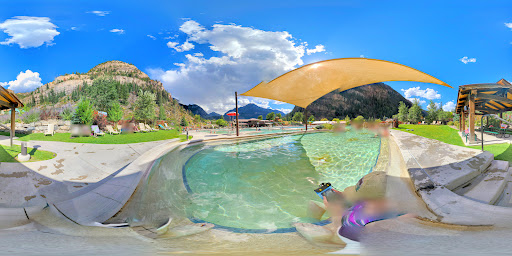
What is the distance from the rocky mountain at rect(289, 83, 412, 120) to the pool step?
8750cm

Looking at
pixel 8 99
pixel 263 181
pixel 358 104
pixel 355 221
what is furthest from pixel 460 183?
pixel 358 104

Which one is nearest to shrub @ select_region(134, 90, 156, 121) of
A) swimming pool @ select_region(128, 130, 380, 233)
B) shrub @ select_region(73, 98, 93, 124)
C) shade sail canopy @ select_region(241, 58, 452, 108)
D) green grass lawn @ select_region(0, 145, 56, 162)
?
shrub @ select_region(73, 98, 93, 124)

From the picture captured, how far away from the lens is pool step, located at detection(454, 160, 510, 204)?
249 centimetres

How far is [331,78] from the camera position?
498cm

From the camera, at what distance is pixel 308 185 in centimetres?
384

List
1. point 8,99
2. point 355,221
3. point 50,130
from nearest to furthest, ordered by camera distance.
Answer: point 355,221
point 8,99
point 50,130

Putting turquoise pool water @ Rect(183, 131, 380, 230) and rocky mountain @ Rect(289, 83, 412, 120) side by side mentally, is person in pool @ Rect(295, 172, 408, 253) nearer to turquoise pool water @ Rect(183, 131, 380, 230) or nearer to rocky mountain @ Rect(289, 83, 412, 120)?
turquoise pool water @ Rect(183, 131, 380, 230)

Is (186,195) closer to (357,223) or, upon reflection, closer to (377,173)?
(357,223)

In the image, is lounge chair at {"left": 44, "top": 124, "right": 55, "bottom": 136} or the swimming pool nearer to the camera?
the swimming pool

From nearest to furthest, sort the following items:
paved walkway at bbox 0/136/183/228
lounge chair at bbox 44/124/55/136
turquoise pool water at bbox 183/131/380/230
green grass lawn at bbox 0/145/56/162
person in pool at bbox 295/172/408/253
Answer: person in pool at bbox 295/172/408/253 → turquoise pool water at bbox 183/131/380/230 → paved walkway at bbox 0/136/183/228 → green grass lawn at bbox 0/145/56/162 → lounge chair at bbox 44/124/55/136

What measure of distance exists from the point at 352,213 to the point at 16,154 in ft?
23.1

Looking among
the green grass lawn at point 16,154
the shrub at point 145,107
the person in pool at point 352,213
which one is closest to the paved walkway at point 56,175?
the green grass lawn at point 16,154

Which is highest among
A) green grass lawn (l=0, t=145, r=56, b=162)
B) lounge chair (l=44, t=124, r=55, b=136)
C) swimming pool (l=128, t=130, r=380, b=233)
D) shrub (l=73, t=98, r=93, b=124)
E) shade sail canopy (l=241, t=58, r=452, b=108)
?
shade sail canopy (l=241, t=58, r=452, b=108)

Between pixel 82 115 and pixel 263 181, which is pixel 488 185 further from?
pixel 82 115
